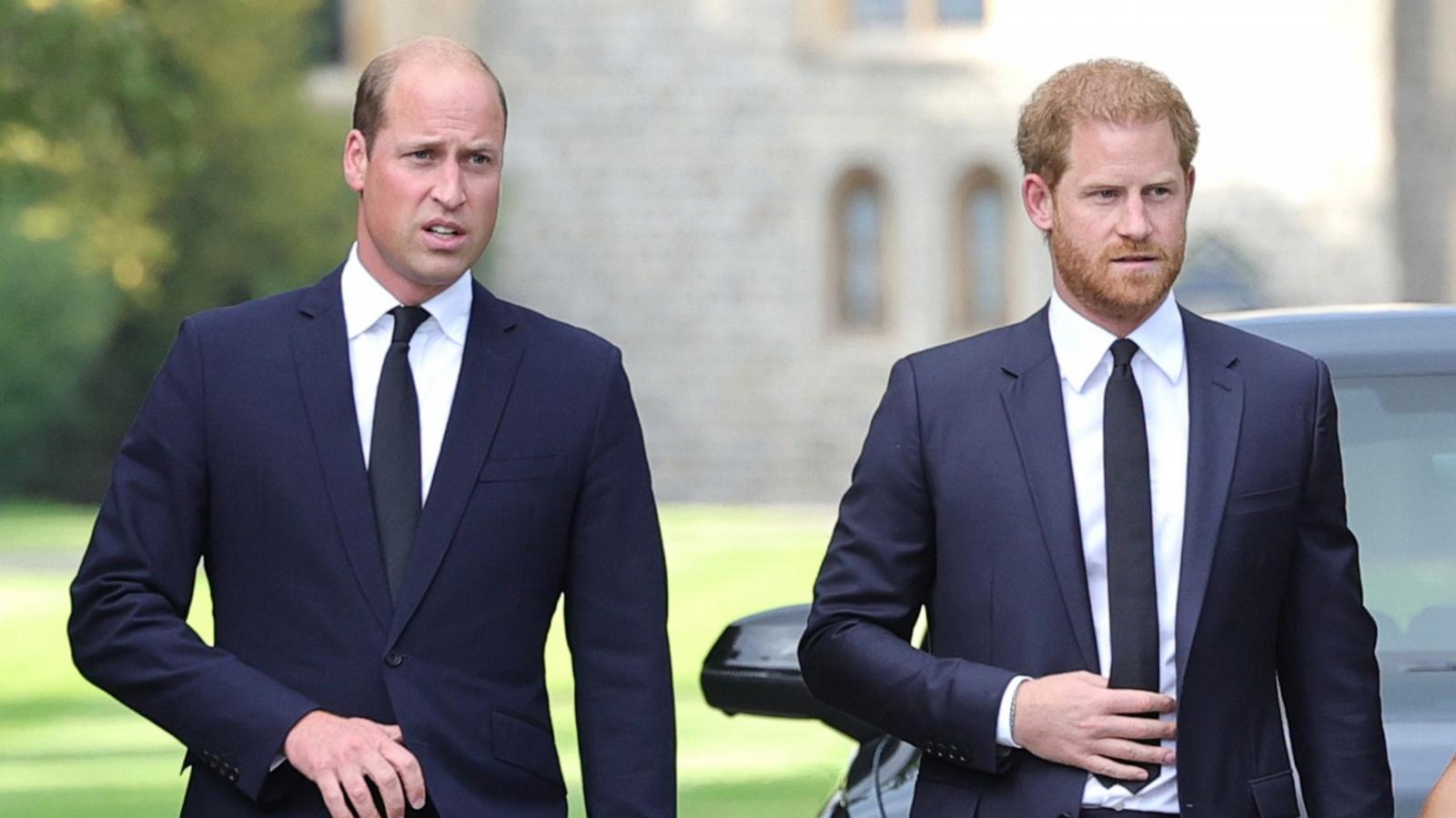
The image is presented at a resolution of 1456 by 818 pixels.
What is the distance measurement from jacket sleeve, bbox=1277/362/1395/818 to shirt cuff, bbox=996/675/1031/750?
372 mm

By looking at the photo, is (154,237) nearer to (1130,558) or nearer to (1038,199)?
(1038,199)

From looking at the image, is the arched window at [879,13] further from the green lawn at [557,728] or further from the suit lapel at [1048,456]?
the suit lapel at [1048,456]

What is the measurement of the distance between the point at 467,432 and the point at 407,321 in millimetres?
180

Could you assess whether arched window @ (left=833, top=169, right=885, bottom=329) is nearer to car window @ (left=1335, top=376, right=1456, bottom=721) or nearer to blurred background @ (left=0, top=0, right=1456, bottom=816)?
blurred background @ (left=0, top=0, right=1456, bottom=816)

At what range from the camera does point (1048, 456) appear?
3611mm

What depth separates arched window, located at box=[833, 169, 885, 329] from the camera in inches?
1372

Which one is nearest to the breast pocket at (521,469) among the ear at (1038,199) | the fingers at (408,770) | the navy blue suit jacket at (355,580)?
the navy blue suit jacket at (355,580)

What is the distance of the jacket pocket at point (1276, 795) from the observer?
3.55 m

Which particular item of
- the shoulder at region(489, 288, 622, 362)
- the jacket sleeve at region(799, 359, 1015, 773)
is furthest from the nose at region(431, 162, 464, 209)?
the jacket sleeve at region(799, 359, 1015, 773)

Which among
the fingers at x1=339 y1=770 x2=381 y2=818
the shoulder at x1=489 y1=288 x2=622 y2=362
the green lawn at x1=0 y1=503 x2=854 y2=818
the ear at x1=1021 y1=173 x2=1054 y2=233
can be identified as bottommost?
the green lawn at x1=0 y1=503 x2=854 y2=818

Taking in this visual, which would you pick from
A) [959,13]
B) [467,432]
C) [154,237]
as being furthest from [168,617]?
[959,13]

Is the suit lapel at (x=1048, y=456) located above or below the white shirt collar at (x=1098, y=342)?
below

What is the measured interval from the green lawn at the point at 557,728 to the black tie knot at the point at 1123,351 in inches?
240

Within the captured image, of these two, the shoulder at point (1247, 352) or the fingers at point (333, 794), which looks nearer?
the fingers at point (333, 794)
